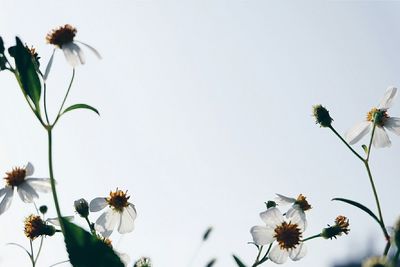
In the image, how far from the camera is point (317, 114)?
2277 mm

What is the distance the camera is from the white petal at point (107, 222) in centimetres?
190

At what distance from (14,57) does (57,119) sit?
235 mm

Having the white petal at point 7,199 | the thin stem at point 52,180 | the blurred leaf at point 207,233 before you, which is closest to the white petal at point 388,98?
the blurred leaf at point 207,233

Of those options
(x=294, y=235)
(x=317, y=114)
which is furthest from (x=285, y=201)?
(x=317, y=114)

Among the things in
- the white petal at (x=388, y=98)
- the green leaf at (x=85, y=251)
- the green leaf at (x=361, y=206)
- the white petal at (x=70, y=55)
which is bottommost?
the green leaf at (x=361, y=206)

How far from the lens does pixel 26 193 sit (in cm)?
199

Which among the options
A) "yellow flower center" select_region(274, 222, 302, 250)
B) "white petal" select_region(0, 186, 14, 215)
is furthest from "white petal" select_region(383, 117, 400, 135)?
"white petal" select_region(0, 186, 14, 215)

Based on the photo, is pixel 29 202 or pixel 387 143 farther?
pixel 387 143

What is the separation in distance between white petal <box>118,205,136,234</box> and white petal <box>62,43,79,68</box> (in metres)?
0.58

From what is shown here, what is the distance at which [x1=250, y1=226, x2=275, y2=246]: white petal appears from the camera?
6.39ft

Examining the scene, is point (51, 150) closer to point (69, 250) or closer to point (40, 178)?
point (69, 250)

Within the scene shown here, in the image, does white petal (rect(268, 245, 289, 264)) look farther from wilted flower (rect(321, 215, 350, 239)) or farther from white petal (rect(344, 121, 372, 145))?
white petal (rect(344, 121, 372, 145))

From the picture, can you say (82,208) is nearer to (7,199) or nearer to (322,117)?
(7,199)

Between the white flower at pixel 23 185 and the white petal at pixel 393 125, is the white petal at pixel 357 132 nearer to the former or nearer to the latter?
the white petal at pixel 393 125
